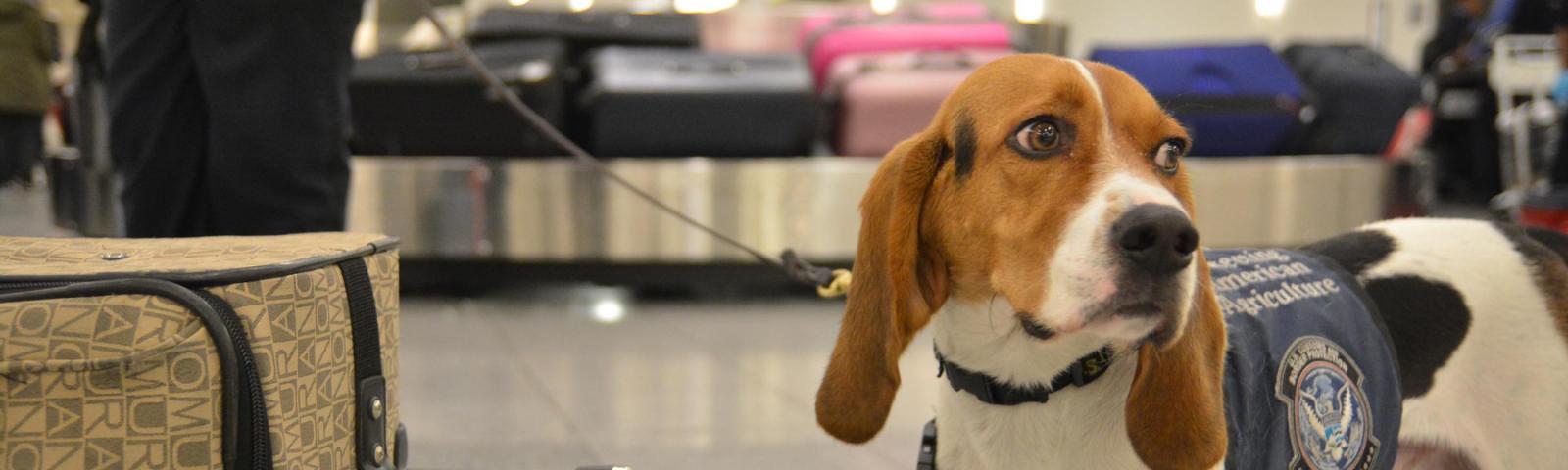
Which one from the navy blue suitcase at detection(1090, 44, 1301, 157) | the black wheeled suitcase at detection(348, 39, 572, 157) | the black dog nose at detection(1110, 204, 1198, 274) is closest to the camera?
the black dog nose at detection(1110, 204, 1198, 274)

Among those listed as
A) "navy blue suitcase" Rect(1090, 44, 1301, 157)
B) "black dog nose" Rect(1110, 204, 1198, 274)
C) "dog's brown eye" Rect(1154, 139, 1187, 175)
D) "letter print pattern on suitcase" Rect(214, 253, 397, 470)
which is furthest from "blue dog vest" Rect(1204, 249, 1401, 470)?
"navy blue suitcase" Rect(1090, 44, 1301, 157)

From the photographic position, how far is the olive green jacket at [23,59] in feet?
19.3

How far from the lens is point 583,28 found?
5152 mm

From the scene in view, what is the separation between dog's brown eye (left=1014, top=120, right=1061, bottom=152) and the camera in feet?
4.22

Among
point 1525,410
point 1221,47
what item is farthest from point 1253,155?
point 1525,410

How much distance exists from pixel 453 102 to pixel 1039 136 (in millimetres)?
3636

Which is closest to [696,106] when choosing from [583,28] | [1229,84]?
[583,28]

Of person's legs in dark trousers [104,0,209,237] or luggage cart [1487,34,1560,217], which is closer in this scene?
person's legs in dark trousers [104,0,209,237]

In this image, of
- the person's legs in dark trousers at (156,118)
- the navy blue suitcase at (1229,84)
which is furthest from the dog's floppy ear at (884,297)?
the navy blue suitcase at (1229,84)

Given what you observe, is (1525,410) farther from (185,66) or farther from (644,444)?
(185,66)

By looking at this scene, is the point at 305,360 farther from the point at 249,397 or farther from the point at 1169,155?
the point at 1169,155

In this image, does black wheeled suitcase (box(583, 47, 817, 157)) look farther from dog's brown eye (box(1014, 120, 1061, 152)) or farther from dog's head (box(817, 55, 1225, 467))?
dog's brown eye (box(1014, 120, 1061, 152))

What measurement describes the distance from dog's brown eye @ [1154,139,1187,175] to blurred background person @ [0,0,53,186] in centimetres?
623

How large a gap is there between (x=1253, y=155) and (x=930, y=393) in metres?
2.68
